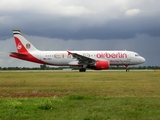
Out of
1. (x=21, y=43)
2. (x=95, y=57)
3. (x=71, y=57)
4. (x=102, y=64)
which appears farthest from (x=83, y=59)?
(x=21, y=43)

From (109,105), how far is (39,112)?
2757 millimetres

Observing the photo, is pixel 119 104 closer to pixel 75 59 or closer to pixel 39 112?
pixel 39 112

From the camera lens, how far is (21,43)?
2218 inches

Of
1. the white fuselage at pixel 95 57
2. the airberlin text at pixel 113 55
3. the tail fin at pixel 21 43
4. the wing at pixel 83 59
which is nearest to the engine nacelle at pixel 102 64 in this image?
the wing at pixel 83 59

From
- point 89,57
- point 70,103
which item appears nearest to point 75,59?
point 89,57

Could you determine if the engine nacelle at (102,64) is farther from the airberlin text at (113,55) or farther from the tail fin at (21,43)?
the tail fin at (21,43)

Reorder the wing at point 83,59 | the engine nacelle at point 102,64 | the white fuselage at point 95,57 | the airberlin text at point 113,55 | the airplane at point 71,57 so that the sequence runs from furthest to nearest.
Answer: the white fuselage at point 95,57, the airberlin text at point 113,55, the airplane at point 71,57, the wing at point 83,59, the engine nacelle at point 102,64

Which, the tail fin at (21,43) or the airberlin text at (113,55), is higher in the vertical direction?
the tail fin at (21,43)

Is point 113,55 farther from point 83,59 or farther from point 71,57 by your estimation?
point 71,57

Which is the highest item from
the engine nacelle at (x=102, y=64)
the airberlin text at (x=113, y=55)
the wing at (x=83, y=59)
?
the airberlin text at (x=113, y=55)

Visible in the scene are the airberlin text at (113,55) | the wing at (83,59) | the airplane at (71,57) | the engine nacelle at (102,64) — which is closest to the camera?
the engine nacelle at (102,64)

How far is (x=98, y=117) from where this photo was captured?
9.20m

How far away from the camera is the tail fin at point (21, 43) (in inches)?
2221

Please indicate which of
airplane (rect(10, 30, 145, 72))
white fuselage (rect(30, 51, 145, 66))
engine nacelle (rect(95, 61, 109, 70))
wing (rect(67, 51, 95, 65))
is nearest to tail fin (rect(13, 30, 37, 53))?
airplane (rect(10, 30, 145, 72))
